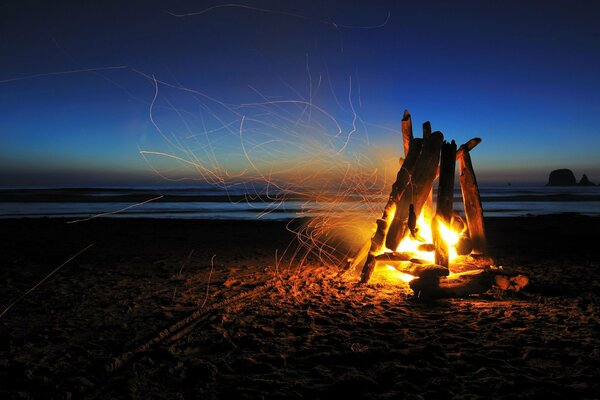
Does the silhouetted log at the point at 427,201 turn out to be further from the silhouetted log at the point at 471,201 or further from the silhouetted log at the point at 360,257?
the silhouetted log at the point at 360,257

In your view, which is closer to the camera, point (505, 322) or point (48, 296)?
point (505, 322)

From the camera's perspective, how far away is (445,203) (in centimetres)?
702

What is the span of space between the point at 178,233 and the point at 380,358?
11.8m

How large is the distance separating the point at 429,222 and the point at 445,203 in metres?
→ 0.83

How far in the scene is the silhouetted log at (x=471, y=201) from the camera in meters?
7.52

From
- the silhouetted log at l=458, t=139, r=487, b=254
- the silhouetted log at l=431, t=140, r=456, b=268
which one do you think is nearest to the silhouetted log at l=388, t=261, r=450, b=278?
the silhouetted log at l=431, t=140, r=456, b=268

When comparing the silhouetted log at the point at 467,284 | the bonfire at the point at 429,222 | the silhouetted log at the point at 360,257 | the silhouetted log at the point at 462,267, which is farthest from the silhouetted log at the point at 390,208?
the silhouetted log at the point at 462,267

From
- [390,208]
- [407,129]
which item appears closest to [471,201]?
[390,208]

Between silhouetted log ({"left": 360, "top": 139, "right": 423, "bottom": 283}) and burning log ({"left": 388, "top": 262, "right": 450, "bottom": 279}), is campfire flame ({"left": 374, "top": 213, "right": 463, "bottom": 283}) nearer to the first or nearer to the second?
silhouetted log ({"left": 360, "top": 139, "right": 423, "bottom": 283})

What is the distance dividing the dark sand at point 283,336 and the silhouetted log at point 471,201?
113cm

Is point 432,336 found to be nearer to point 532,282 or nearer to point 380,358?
point 380,358

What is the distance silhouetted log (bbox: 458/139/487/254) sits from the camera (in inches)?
296

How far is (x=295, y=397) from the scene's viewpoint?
10.6 ft

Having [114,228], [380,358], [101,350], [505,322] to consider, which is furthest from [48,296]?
[114,228]
